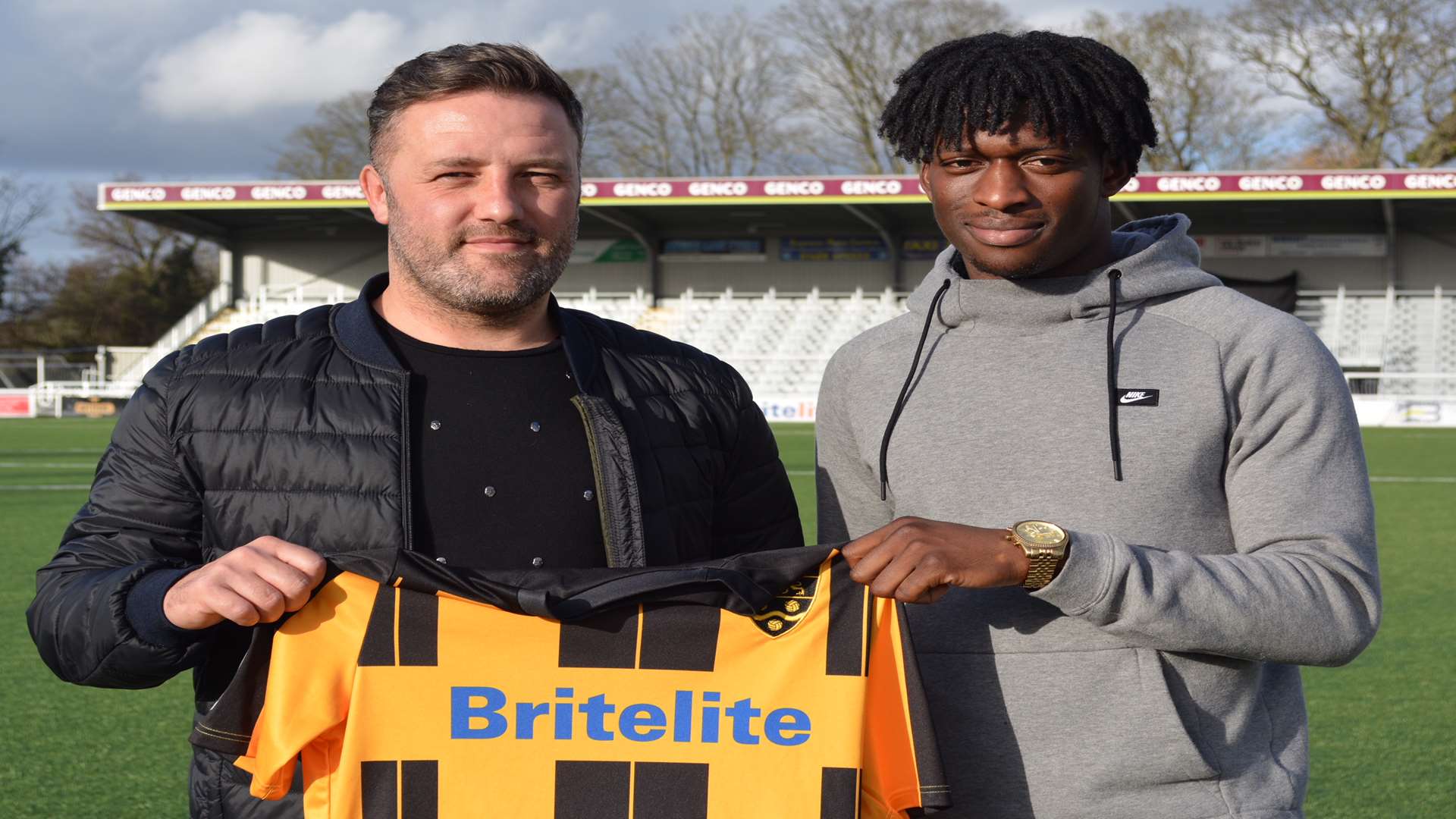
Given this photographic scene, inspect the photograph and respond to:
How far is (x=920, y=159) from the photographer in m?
2.15

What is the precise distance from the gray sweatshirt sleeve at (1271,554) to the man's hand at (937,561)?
0.07 meters

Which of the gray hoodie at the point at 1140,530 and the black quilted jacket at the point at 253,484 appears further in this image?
the black quilted jacket at the point at 253,484

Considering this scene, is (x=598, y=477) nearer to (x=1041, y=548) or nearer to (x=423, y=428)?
(x=423, y=428)

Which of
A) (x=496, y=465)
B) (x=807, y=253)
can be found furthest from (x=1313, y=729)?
(x=807, y=253)

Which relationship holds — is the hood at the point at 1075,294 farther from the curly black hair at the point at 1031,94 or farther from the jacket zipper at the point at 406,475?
the jacket zipper at the point at 406,475

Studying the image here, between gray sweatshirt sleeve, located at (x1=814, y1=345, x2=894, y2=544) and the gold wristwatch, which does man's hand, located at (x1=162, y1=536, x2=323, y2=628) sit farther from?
the gold wristwatch

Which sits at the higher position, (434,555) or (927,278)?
(927,278)

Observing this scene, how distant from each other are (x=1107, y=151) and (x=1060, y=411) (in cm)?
42

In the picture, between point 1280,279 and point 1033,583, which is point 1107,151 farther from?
point 1280,279

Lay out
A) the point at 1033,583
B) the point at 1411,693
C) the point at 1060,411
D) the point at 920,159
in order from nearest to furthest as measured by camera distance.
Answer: the point at 1033,583, the point at 1060,411, the point at 920,159, the point at 1411,693

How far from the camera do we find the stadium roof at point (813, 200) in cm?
2894

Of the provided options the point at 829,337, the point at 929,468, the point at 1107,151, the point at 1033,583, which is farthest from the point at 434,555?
the point at 829,337

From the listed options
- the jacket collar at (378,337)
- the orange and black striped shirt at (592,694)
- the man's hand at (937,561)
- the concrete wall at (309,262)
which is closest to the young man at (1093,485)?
the man's hand at (937,561)

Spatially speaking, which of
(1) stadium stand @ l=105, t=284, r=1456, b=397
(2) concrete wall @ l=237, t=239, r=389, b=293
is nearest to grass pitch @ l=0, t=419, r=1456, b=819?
(1) stadium stand @ l=105, t=284, r=1456, b=397
